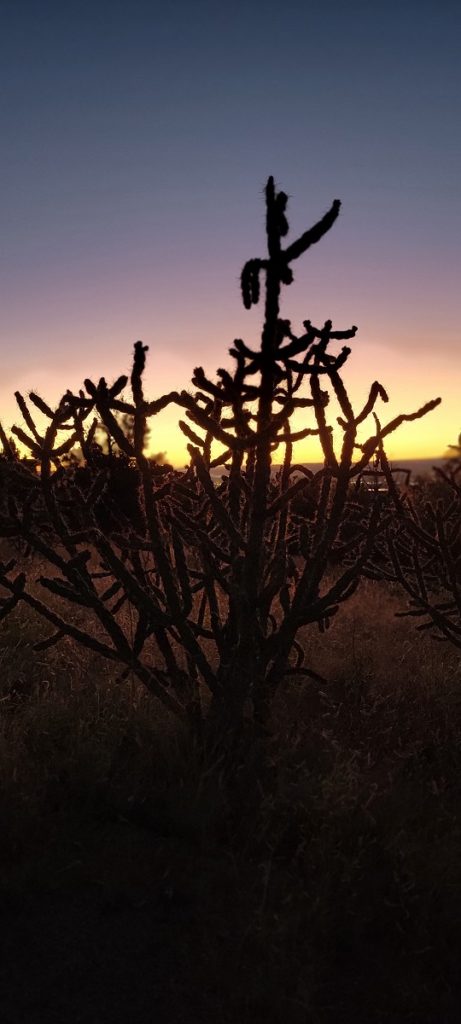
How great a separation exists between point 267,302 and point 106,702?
257cm

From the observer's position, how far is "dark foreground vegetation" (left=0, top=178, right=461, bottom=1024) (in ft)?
9.91

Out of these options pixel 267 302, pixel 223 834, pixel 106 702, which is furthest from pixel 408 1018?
pixel 267 302

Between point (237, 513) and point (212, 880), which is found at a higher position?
point (237, 513)

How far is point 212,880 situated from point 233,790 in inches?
25.5

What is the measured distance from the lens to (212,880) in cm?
343

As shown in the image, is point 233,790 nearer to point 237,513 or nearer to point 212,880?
point 212,880

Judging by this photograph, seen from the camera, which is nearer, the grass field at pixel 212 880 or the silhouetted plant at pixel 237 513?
the grass field at pixel 212 880

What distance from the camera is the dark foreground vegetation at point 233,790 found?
3.02 m

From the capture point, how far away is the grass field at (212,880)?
2949 millimetres

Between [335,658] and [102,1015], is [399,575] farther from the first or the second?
[102,1015]

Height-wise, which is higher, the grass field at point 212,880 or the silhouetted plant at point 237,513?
the silhouetted plant at point 237,513

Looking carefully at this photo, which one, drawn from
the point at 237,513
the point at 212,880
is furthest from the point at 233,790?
the point at 237,513

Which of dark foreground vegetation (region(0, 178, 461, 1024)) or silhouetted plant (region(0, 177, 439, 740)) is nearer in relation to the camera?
dark foreground vegetation (region(0, 178, 461, 1024))

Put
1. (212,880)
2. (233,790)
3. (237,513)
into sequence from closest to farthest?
(212,880), (233,790), (237,513)
